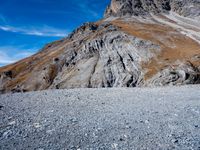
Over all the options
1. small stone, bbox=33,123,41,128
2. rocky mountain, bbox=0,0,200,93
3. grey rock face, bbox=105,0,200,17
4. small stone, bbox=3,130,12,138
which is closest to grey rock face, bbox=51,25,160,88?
rocky mountain, bbox=0,0,200,93

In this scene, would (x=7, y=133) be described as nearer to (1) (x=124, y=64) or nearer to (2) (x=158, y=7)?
(1) (x=124, y=64)

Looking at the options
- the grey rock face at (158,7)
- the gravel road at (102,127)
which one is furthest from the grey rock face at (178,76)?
the grey rock face at (158,7)

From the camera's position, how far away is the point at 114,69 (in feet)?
218

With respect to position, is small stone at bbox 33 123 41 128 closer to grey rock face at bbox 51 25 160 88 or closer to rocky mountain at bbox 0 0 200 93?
rocky mountain at bbox 0 0 200 93

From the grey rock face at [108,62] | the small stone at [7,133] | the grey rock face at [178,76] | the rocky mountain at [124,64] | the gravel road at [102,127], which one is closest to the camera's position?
the gravel road at [102,127]

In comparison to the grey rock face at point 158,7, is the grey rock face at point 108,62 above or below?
below

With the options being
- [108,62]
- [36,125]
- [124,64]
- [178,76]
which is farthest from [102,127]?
[108,62]

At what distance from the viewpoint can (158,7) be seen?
613 ft

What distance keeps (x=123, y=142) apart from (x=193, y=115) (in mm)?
8132

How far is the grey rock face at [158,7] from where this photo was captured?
6555 inches

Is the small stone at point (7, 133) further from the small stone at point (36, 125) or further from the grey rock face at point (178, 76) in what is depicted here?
the grey rock face at point (178, 76)

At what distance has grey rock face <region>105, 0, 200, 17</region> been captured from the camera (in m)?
166

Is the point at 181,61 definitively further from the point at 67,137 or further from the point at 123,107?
the point at 67,137

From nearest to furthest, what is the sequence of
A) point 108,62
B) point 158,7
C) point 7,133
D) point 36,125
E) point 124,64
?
A: point 7,133
point 36,125
point 124,64
point 108,62
point 158,7
